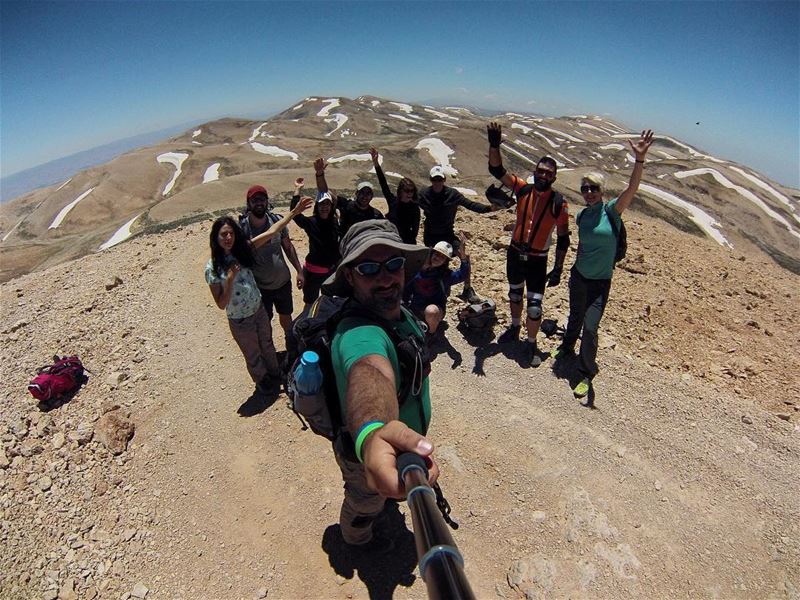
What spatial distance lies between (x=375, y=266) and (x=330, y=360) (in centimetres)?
83

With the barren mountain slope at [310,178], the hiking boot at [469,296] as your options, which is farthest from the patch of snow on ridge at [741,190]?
the hiking boot at [469,296]

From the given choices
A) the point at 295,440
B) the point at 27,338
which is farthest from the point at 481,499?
the point at 27,338

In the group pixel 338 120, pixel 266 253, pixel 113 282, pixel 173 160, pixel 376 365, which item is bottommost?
pixel 173 160

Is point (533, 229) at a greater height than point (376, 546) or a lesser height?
greater

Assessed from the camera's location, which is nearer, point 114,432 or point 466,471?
point 466,471

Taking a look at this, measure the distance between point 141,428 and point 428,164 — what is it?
2458 inches

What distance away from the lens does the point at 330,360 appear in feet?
10.2

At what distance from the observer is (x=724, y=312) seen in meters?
10.6

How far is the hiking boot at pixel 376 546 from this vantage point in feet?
17.3

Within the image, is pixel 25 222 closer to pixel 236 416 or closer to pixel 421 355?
pixel 236 416

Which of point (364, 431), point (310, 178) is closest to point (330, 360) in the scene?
point (364, 431)

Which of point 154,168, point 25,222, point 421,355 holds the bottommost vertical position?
point 25,222

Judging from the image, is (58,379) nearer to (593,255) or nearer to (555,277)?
(555,277)

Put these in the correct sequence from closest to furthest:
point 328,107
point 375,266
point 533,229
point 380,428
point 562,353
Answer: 1. point 380,428
2. point 375,266
3. point 533,229
4. point 562,353
5. point 328,107
